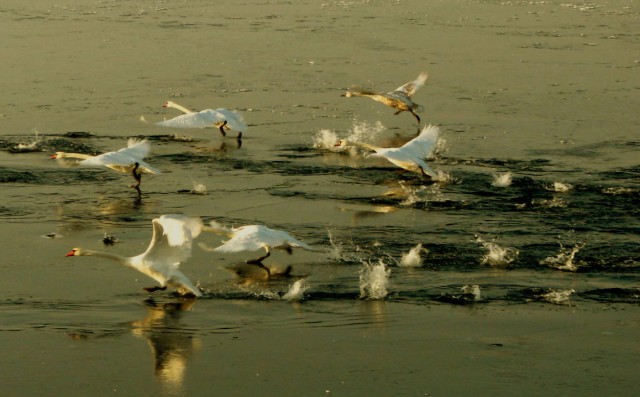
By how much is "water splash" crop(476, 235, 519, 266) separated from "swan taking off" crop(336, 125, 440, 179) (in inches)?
118

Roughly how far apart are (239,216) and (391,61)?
1051cm

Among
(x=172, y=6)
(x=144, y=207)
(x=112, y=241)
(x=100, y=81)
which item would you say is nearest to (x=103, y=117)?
(x=100, y=81)

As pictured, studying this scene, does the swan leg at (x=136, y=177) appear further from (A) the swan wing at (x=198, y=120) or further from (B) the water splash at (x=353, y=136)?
(B) the water splash at (x=353, y=136)

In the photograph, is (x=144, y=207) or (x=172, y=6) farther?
(x=172, y=6)

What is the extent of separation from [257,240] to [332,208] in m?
2.54

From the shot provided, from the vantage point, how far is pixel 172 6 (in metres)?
30.7

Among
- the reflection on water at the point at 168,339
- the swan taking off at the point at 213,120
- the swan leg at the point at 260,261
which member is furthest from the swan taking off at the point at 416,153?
the reflection on water at the point at 168,339

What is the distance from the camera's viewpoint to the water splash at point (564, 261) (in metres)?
12.0

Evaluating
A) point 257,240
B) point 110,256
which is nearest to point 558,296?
point 257,240

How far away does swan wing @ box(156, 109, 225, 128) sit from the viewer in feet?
56.0

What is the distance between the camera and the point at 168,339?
10297 mm

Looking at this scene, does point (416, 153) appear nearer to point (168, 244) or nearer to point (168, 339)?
point (168, 244)

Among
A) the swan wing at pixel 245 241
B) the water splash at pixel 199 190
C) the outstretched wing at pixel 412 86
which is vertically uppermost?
the outstretched wing at pixel 412 86

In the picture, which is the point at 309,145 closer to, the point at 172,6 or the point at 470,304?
the point at 470,304
